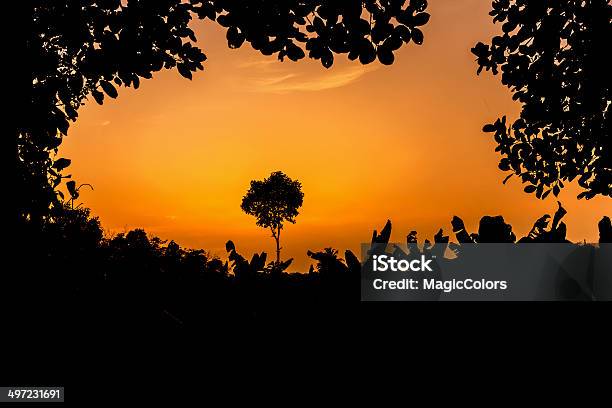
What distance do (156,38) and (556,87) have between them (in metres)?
7.04

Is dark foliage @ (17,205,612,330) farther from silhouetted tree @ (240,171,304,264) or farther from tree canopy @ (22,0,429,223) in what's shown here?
silhouetted tree @ (240,171,304,264)

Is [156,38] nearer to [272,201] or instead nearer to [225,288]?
[225,288]

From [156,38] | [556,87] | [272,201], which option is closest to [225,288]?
[156,38]

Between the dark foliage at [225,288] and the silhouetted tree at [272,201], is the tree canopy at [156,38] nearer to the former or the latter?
the dark foliage at [225,288]

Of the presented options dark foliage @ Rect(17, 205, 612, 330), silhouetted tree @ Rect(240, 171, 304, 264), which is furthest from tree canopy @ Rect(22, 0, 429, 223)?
silhouetted tree @ Rect(240, 171, 304, 264)

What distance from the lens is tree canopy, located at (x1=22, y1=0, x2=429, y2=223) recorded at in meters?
7.25

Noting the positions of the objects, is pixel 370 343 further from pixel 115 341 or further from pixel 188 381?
pixel 115 341

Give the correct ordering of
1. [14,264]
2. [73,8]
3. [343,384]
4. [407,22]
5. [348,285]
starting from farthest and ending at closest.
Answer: [73,8]
[407,22]
[14,264]
[348,285]
[343,384]

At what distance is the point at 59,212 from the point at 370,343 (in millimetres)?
7494

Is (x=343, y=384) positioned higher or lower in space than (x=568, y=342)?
lower

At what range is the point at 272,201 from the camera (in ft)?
249

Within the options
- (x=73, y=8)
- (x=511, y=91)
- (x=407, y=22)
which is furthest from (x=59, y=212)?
(x=511, y=91)

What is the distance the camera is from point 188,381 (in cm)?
261

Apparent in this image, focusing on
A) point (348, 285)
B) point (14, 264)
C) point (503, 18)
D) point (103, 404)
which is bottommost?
point (103, 404)
